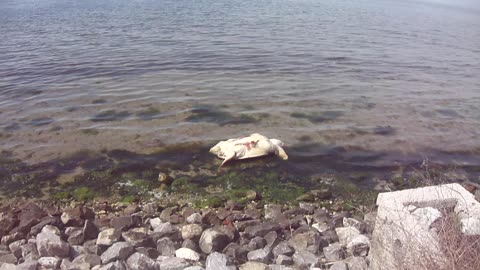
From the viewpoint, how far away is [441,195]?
4.74m

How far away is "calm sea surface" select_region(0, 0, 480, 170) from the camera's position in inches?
376

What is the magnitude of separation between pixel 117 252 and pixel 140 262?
0.45m

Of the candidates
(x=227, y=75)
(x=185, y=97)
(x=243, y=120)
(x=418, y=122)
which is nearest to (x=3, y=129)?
(x=185, y=97)

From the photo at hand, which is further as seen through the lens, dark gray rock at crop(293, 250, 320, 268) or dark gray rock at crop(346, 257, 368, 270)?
dark gray rock at crop(293, 250, 320, 268)

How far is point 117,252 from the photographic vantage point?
5277 mm

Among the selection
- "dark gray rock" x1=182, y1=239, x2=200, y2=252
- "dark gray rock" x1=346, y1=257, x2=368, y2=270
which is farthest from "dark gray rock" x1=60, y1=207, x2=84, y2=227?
"dark gray rock" x1=346, y1=257, x2=368, y2=270

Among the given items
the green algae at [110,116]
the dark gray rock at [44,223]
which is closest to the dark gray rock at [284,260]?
the dark gray rock at [44,223]

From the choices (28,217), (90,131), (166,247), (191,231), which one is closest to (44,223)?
(28,217)

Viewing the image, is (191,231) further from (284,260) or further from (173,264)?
(284,260)

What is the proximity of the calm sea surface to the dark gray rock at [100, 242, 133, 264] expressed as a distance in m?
3.76

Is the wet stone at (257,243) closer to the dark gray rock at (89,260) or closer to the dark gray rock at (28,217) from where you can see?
the dark gray rock at (89,260)

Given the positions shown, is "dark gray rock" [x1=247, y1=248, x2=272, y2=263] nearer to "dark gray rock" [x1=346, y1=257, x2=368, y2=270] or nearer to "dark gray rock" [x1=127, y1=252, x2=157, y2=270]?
"dark gray rock" [x1=346, y1=257, x2=368, y2=270]

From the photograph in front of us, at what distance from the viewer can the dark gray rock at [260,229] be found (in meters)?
6.04

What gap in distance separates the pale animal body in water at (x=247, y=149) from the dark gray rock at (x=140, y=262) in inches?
132
